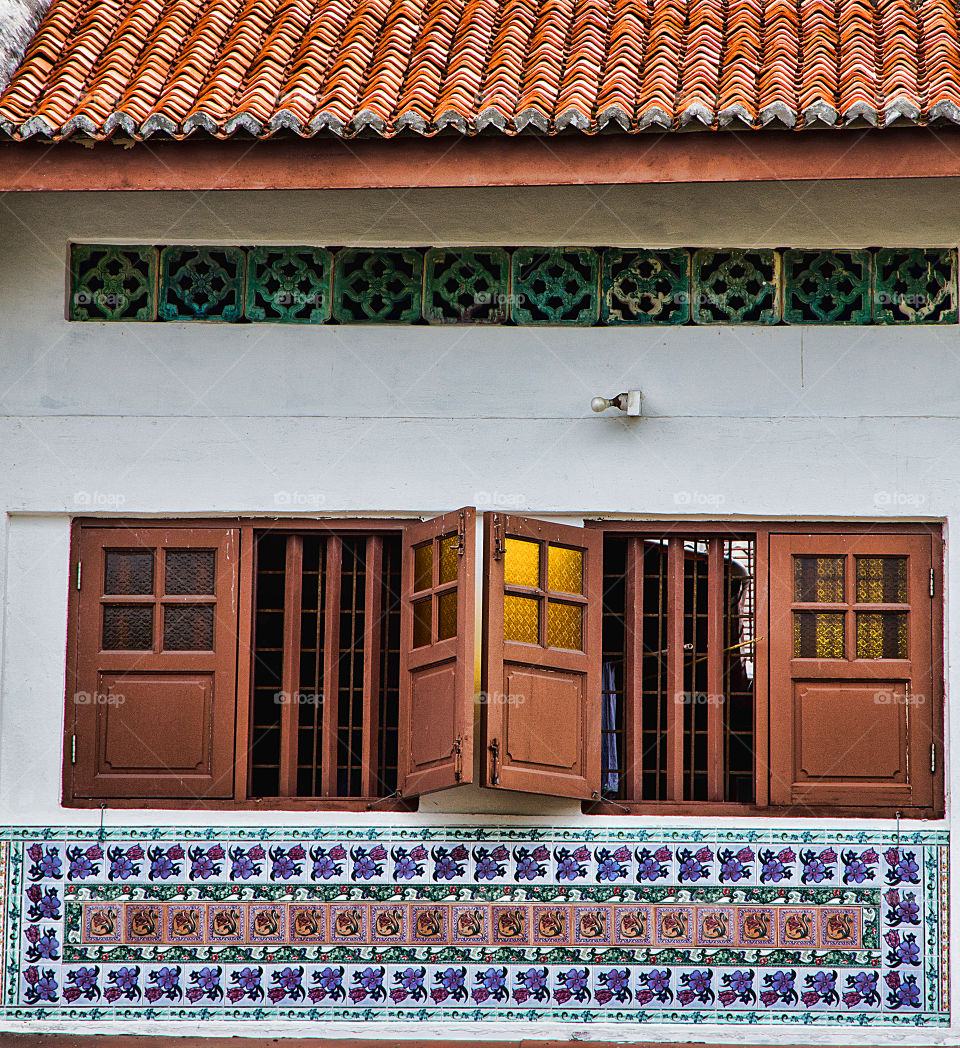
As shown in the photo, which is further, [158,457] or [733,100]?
[158,457]

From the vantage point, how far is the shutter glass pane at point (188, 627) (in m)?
7.47

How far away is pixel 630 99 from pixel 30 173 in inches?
106

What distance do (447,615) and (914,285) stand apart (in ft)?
9.00

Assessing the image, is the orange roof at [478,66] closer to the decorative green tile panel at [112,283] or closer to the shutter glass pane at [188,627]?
the decorative green tile panel at [112,283]

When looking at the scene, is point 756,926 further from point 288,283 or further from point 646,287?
point 288,283

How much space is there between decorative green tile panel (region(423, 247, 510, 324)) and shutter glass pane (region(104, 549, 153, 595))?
179 centimetres

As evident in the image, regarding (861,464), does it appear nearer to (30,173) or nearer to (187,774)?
(187,774)

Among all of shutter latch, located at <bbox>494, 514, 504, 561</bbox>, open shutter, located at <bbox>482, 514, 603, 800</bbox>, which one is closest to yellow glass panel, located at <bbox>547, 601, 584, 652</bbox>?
open shutter, located at <bbox>482, 514, 603, 800</bbox>

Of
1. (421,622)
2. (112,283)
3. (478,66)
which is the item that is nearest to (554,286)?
(478,66)

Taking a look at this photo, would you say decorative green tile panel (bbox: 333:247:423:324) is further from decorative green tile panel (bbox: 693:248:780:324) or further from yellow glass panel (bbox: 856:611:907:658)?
yellow glass panel (bbox: 856:611:907:658)

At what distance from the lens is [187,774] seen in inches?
291

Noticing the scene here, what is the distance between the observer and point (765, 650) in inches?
291

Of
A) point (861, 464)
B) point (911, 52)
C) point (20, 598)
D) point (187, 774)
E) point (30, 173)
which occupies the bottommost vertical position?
point (187, 774)

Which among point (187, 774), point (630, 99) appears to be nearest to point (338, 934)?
point (187, 774)
